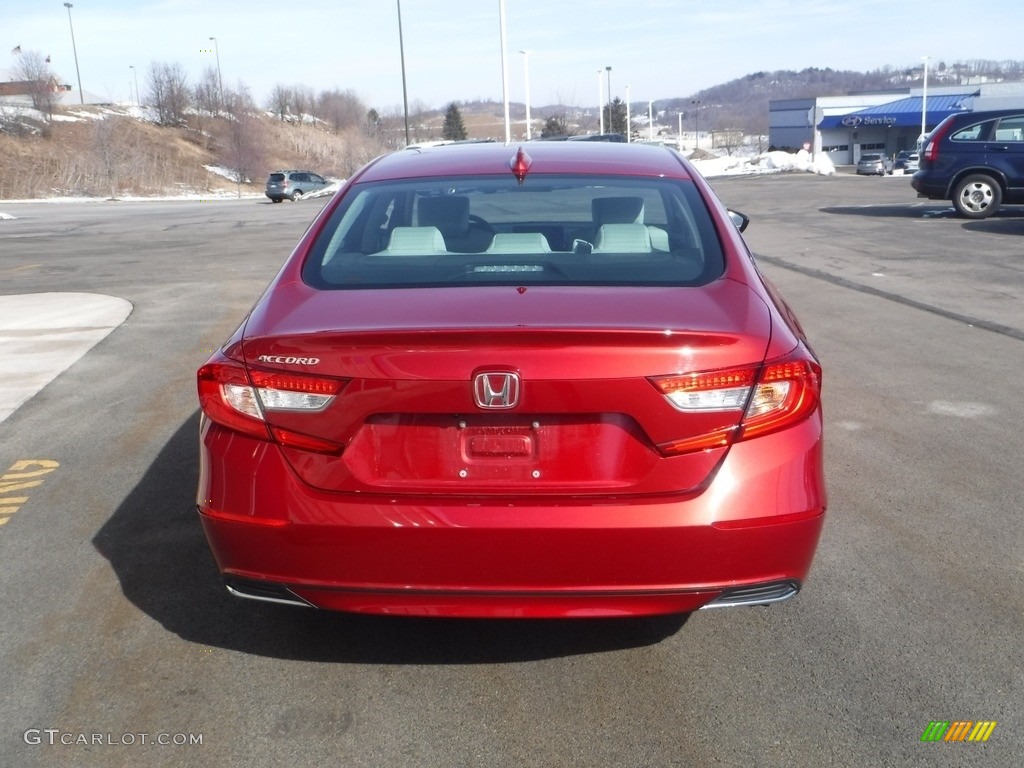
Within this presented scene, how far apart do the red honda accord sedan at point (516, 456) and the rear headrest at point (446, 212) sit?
991 millimetres

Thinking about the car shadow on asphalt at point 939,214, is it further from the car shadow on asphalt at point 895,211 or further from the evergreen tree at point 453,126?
the evergreen tree at point 453,126

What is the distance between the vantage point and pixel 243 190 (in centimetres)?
6712

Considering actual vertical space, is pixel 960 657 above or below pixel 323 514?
below

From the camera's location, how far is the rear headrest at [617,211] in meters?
4.21

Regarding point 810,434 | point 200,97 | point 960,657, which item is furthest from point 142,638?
point 200,97

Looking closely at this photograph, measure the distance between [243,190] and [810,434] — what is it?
67913mm

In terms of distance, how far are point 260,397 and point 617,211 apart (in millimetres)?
1894

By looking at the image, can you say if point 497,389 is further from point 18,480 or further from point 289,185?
point 289,185

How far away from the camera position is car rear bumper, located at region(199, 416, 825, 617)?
2.82m

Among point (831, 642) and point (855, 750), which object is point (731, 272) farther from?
point (855, 750)

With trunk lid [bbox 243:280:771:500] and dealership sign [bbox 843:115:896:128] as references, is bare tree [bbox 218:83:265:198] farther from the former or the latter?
trunk lid [bbox 243:280:771:500]

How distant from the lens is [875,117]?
258ft

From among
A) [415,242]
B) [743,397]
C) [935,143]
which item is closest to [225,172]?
[935,143]

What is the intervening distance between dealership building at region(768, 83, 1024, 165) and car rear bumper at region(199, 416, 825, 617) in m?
76.3
